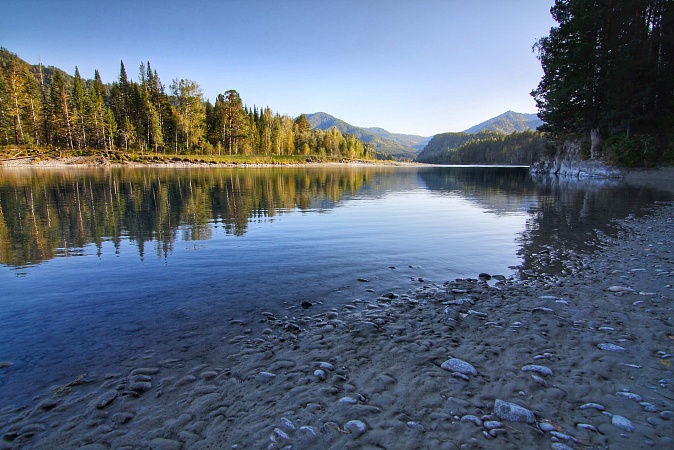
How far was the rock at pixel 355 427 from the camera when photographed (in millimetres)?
3744

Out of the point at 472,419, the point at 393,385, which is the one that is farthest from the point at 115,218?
the point at 472,419

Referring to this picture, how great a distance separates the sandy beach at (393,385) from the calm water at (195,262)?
2.40 feet

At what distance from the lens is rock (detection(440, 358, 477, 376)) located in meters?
4.88

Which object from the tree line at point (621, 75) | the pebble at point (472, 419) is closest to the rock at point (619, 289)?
the pebble at point (472, 419)

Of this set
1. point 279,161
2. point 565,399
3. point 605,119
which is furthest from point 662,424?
point 279,161

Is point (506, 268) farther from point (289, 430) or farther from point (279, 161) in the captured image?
point (279, 161)

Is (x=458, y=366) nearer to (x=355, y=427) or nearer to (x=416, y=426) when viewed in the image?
(x=416, y=426)

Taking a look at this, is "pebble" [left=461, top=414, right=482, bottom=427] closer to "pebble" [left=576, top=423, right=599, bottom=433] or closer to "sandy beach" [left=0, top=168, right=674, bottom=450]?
"sandy beach" [left=0, top=168, right=674, bottom=450]

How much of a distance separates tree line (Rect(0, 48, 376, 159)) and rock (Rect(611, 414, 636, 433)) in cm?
11919

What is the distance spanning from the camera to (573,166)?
59.9 m

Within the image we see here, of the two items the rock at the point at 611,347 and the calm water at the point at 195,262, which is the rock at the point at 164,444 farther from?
the rock at the point at 611,347

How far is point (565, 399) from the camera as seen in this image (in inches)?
164

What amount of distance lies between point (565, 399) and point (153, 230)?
16.9 metres

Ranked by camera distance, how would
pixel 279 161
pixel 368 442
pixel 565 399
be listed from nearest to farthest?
pixel 368 442
pixel 565 399
pixel 279 161
